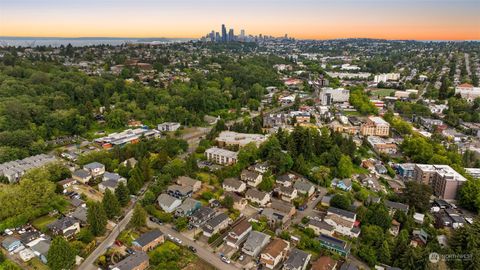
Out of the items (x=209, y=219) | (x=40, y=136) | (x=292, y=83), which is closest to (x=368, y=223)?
(x=209, y=219)

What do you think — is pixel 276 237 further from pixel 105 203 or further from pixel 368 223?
pixel 105 203

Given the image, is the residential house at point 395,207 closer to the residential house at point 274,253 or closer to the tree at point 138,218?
the residential house at point 274,253

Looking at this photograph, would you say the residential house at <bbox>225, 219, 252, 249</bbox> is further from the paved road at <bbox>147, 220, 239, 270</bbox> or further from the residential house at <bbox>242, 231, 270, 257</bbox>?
the paved road at <bbox>147, 220, 239, 270</bbox>

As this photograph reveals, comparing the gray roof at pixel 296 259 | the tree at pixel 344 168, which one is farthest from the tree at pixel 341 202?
the gray roof at pixel 296 259

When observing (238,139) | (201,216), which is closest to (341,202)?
(201,216)

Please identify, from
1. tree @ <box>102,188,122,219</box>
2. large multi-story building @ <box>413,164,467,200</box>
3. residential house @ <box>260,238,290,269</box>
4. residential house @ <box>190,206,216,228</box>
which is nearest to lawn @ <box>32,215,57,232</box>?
tree @ <box>102,188,122,219</box>

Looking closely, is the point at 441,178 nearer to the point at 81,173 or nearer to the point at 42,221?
the point at 81,173

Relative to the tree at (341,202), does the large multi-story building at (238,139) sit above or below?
above
